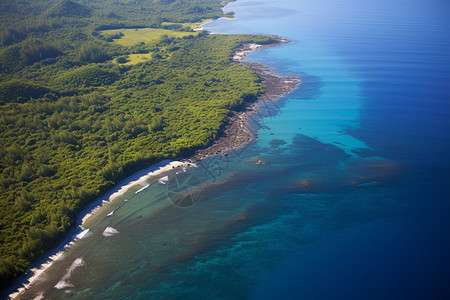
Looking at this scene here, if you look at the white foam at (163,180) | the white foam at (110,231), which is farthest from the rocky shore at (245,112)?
the white foam at (110,231)

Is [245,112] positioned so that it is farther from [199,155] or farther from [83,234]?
[83,234]

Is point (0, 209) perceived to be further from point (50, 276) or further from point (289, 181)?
point (289, 181)

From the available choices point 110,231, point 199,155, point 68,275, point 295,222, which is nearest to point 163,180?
point 199,155

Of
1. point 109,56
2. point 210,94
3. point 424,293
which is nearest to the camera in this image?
point 424,293

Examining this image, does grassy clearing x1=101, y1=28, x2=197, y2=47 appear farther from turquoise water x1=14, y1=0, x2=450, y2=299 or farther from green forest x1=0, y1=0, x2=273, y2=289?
turquoise water x1=14, y1=0, x2=450, y2=299

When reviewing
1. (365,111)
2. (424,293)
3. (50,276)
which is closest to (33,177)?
(50,276)

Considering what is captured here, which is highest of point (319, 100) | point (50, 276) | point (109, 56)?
point (109, 56)
